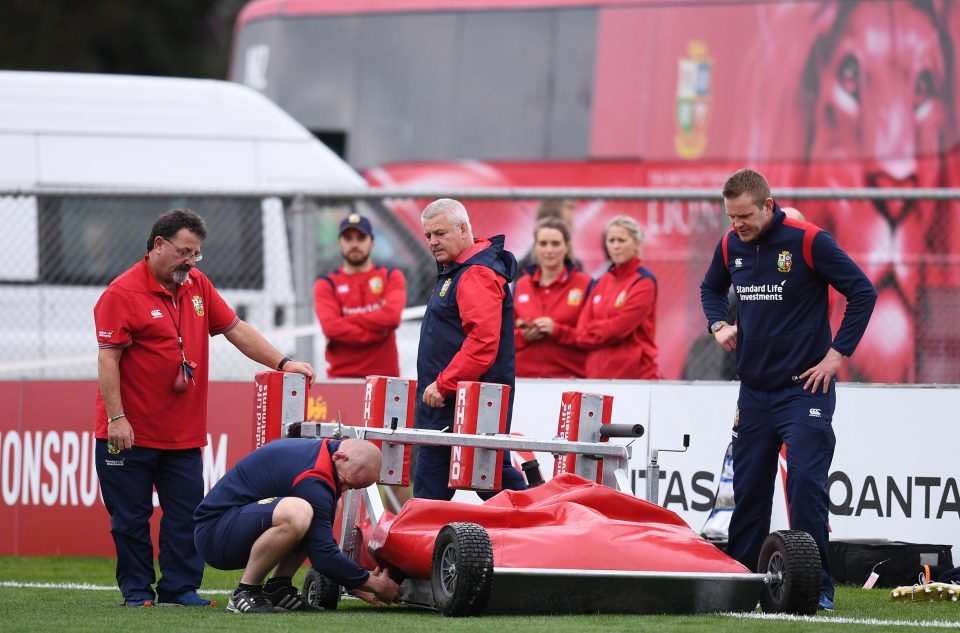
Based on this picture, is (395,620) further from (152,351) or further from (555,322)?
(555,322)

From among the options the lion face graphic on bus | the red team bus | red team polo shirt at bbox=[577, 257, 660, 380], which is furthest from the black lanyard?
the lion face graphic on bus

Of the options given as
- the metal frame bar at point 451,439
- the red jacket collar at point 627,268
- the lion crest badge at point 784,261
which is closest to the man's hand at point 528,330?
the red jacket collar at point 627,268

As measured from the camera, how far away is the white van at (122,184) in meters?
13.9

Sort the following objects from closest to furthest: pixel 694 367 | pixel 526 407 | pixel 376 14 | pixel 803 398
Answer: pixel 803 398
pixel 526 407
pixel 694 367
pixel 376 14

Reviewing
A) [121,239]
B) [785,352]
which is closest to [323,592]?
[785,352]

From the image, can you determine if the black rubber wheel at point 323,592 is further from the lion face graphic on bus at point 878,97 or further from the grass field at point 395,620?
the lion face graphic on bus at point 878,97

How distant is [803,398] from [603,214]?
7.82 m

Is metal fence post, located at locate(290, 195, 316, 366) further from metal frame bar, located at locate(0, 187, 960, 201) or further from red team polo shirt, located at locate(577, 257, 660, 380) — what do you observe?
red team polo shirt, located at locate(577, 257, 660, 380)

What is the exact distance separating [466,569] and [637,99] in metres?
10.5

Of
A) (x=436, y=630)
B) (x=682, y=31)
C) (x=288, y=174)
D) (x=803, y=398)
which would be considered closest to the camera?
(x=436, y=630)

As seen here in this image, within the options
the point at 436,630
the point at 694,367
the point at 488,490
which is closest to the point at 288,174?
the point at 694,367

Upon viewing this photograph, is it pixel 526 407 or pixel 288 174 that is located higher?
pixel 288 174

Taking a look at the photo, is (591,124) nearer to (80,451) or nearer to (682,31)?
(682,31)

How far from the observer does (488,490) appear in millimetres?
7848
